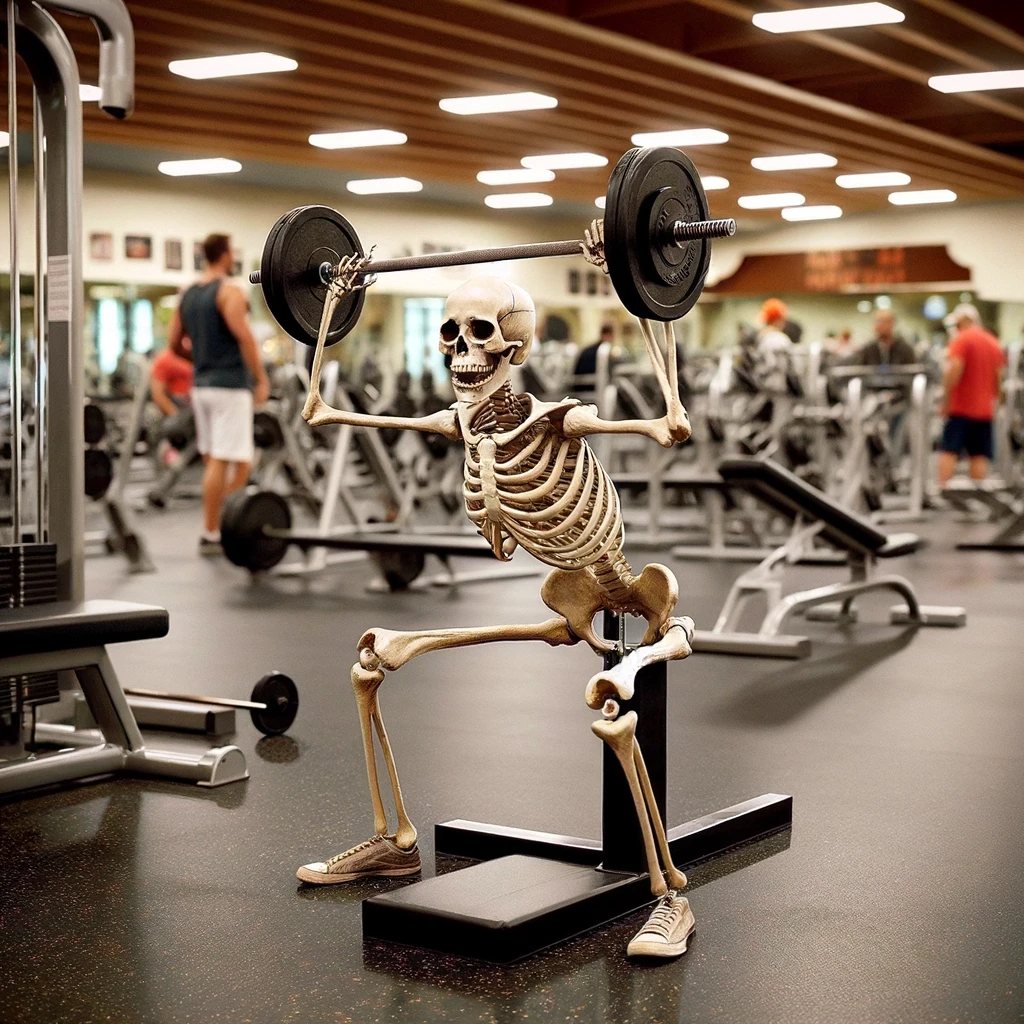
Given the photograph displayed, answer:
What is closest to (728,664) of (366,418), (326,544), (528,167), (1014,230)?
(326,544)

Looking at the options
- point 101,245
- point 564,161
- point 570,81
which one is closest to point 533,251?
point 570,81

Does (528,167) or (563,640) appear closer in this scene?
(563,640)

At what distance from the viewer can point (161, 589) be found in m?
6.34

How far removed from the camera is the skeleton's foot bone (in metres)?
2.37

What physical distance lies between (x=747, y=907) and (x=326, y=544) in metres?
4.07

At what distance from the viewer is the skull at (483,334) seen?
215 centimetres

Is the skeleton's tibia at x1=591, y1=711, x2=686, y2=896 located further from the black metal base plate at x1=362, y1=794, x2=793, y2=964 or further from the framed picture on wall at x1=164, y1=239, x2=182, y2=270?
the framed picture on wall at x1=164, y1=239, x2=182, y2=270

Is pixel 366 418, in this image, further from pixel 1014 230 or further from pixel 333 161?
pixel 1014 230

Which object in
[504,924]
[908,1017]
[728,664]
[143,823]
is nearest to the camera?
[908,1017]

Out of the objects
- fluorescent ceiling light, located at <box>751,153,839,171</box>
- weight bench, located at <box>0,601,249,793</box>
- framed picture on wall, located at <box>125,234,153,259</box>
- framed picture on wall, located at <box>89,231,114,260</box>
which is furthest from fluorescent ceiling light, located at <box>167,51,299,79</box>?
framed picture on wall, located at <box>125,234,153,259</box>

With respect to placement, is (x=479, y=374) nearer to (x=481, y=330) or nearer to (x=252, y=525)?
(x=481, y=330)

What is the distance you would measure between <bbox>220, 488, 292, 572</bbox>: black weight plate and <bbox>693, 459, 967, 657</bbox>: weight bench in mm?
2342

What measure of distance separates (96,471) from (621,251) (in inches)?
198

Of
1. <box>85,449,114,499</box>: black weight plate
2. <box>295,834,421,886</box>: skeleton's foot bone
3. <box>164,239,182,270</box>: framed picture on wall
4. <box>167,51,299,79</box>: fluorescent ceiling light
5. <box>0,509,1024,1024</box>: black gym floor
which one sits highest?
<box>167,51,299,79</box>: fluorescent ceiling light
